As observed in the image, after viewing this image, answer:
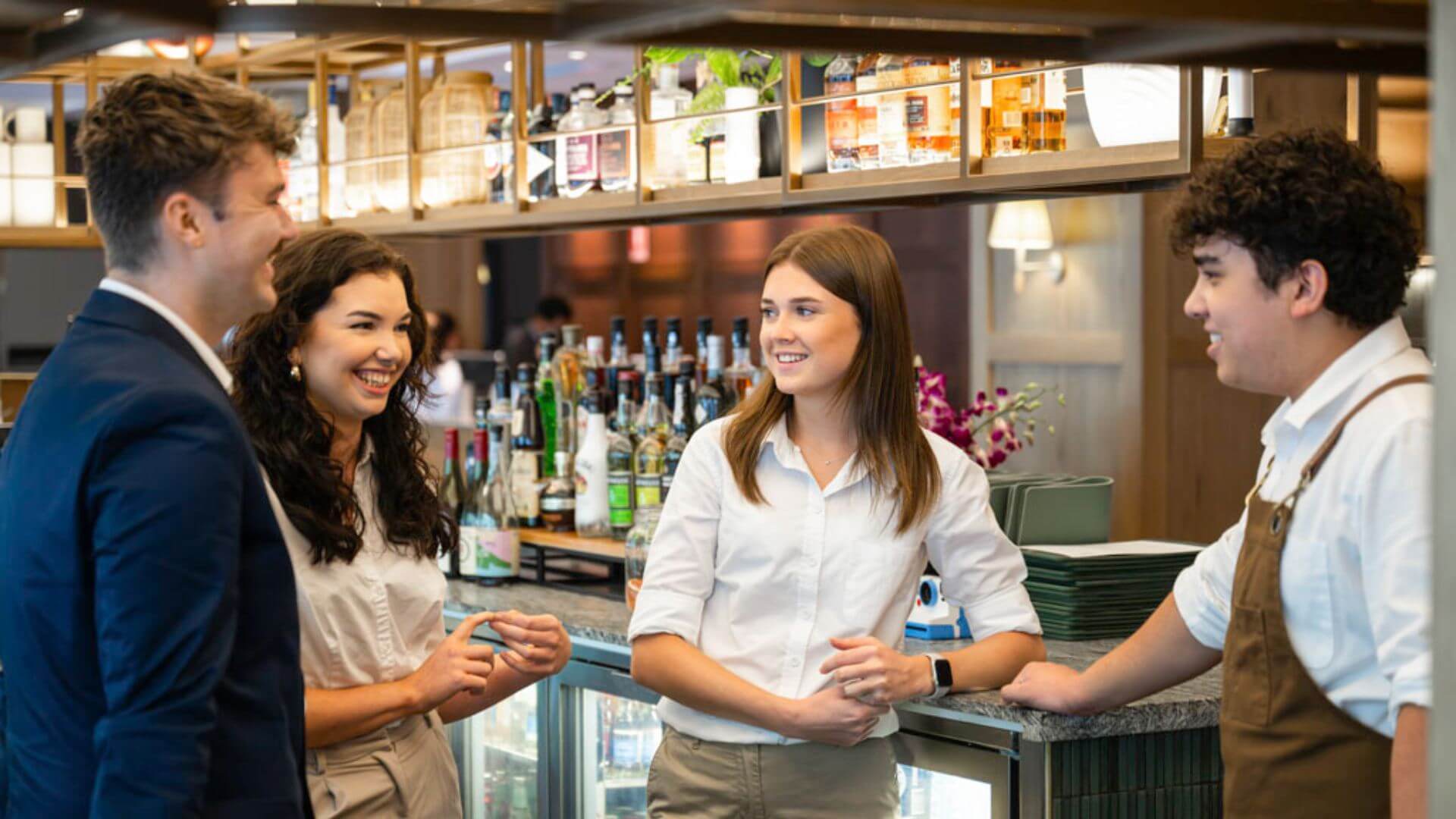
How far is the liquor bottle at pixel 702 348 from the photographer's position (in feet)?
10.4

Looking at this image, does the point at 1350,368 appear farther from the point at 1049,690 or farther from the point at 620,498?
the point at 620,498

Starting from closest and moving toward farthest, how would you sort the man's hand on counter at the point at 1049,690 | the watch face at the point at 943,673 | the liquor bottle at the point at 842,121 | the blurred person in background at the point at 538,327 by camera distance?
the man's hand on counter at the point at 1049,690 → the watch face at the point at 943,673 → the liquor bottle at the point at 842,121 → the blurred person in background at the point at 538,327

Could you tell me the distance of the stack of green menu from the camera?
97.3 inches

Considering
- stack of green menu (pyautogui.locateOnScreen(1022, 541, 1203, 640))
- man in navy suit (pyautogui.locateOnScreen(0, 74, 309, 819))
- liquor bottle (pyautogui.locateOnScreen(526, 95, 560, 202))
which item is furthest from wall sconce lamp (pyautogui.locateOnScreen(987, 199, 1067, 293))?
man in navy suit (pyautogui.locateOnScreen(0, 74, 309, 819))

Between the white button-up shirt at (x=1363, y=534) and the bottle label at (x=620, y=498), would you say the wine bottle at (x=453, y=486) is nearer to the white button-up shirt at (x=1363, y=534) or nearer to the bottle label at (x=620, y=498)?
the bottle label at (x=620, y=498)

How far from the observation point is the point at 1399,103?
557 cm

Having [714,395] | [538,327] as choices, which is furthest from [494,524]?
[538,327]

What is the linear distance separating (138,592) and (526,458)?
213cm

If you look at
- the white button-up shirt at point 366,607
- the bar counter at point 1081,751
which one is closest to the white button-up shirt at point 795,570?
the bar counter at point 1081,751

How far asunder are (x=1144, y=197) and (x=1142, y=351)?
22.4 inches

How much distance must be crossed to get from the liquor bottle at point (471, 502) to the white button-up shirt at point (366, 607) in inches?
48.0

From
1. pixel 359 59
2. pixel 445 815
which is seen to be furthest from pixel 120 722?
pixel 359 59

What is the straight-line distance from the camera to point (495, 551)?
3236mm

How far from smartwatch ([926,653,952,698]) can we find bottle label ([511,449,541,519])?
142cm
